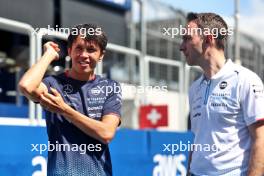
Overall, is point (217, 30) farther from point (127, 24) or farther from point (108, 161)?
point (127, 24)

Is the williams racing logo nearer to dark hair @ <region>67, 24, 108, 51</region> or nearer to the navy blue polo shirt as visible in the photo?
the navy blue polo shirt

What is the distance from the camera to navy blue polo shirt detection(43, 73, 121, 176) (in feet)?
8.84

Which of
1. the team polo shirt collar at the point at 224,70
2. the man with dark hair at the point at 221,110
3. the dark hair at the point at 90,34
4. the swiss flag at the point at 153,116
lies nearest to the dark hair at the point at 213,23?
the man with dark hair at the point at 221,110

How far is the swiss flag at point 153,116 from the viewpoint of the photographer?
28.5ft

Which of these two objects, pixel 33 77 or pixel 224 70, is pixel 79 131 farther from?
pixel 224 70

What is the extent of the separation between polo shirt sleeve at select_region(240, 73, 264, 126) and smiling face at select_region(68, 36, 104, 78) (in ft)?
2.50

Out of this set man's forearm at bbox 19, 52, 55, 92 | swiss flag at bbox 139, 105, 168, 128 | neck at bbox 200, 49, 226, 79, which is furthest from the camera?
swiss flag at bbox 139, 105, 168, 128

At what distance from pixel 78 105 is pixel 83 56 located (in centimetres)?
25

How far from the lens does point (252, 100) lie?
2705mm

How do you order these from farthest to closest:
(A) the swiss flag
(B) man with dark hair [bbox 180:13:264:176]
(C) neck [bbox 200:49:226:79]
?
(A) the swiss flag < (C) neck [bbox 200:49:226:79] < (B) man with dark hair [bbox 180:13:264:176]

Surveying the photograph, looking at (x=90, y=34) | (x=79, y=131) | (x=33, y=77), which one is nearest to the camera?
(x=33, y=77)

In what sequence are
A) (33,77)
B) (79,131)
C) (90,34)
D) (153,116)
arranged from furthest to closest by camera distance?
(153,116)
(90,34)
(79,131)
(33,77)

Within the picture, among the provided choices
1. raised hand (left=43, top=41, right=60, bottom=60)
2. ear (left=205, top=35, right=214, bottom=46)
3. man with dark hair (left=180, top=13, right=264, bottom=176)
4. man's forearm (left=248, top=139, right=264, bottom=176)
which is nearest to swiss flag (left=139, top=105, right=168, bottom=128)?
man with dark hair (left=180, top=13, right=264, bottom=176)

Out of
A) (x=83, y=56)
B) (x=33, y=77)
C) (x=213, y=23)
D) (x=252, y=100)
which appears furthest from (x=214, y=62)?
(x=33, y=77)
